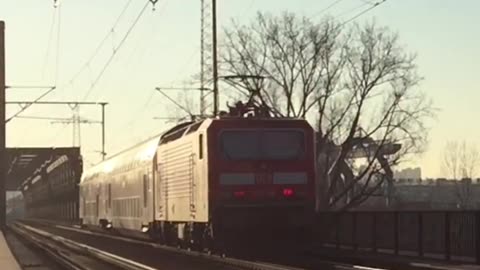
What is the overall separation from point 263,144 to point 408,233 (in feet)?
14.5

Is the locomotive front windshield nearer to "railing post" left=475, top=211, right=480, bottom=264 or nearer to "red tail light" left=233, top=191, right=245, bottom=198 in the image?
"red tail light" left=233, top=191, right=245, bottom=198

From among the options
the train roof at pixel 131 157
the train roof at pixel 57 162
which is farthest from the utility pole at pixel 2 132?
the train roof at pixel 57 162

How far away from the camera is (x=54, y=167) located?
398ft

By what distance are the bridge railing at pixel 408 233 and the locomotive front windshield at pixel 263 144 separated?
6.35 ft

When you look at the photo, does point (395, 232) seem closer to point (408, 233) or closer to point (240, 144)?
point (408, 233)

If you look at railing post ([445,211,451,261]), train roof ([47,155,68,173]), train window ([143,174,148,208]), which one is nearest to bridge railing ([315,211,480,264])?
railing post ([445,211,451,261])

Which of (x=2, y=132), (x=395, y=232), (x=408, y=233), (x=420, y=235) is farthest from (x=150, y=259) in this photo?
(x=2, y=132)

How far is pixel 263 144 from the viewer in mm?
28062

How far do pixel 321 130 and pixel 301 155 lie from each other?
3520 centimetres

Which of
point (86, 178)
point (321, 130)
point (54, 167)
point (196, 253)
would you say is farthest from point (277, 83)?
point (54, 167)

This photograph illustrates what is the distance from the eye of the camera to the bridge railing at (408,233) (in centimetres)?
2475

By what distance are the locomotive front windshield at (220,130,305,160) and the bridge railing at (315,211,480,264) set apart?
1.94 metres

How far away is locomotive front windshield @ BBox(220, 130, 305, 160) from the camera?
27.8 metres

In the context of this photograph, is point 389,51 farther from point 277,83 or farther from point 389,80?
point 277,83
